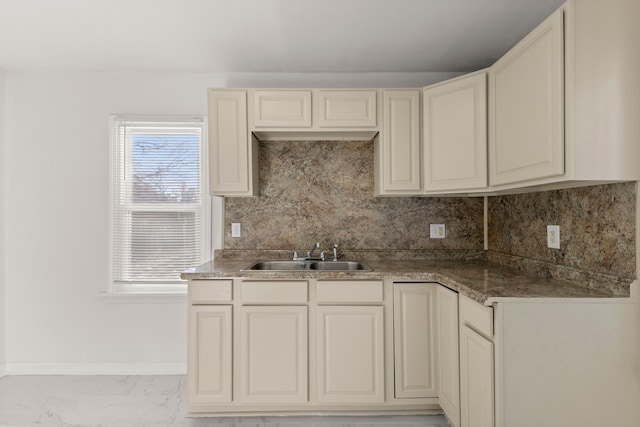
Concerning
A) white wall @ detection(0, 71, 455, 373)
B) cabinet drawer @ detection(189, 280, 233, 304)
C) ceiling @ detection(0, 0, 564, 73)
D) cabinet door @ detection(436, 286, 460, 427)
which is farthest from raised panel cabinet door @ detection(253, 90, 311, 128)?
cabinet door @ detection(436, 286, 460, 427)

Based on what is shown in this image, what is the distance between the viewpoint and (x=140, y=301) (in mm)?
2988

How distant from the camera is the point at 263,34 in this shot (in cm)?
238

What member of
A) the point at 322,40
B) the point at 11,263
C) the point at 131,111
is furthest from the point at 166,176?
the point at 322,40

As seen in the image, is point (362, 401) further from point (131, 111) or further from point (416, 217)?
point (131, 111)

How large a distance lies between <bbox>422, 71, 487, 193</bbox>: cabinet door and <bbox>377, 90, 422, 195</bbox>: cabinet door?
0.24 ft

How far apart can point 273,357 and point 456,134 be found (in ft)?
6.11

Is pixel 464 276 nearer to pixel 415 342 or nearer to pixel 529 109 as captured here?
pixel 415 342

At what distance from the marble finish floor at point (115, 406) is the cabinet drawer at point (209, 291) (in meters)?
0.77

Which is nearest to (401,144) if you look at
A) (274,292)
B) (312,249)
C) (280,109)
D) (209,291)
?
(280,109)

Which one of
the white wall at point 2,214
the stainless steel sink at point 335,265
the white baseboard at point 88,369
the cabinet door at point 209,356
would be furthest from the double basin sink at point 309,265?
the white wall at point 2,214

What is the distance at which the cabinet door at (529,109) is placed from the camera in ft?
5.03

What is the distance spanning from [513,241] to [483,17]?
1471 mm

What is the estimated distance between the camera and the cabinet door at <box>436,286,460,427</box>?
6.66 feet

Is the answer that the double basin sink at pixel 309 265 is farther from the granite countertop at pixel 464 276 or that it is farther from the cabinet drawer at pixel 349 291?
the cabinet drawer at pixel 349 291
